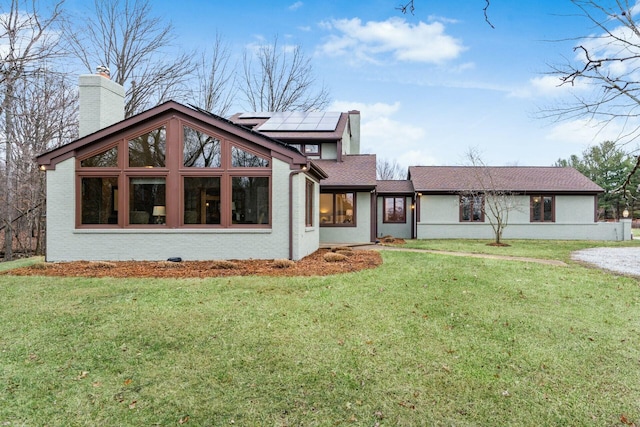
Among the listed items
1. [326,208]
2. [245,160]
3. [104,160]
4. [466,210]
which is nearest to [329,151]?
[326,208]

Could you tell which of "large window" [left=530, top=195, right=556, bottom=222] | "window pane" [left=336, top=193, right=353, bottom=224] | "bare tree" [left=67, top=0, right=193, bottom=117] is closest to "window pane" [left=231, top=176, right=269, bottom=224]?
"window pane" [left=336, top=193, right=353, bottom=224]

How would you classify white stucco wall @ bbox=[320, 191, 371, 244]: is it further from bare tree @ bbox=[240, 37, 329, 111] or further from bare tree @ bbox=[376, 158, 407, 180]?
bare tree @ bbox=[376, 158, 407, 180]

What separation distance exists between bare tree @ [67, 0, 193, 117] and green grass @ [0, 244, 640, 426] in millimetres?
15160

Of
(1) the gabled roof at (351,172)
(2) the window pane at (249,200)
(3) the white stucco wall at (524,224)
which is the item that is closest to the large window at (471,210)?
(3) the white stucco wall at (524,224)

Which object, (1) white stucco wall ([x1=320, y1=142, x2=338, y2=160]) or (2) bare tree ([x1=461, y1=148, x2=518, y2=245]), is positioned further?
(2) bare tree ([x1=461, y1=148, x2=518, y2=245])

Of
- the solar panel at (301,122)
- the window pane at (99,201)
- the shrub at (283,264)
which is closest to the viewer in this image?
the shrub at (283,264)

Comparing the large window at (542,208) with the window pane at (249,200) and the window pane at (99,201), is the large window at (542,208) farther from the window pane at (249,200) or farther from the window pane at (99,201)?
the window pane at (99,201)

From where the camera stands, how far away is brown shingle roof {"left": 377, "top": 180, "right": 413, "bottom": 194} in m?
19.4

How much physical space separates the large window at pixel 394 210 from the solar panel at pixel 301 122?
5.26 metres

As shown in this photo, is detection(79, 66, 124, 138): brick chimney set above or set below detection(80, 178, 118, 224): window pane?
above

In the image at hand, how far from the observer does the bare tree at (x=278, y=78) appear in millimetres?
27125

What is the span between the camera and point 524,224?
1869cm

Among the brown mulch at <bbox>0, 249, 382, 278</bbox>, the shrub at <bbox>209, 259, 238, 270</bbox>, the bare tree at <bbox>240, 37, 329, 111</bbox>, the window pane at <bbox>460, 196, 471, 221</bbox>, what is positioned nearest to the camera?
the brown mulch at <bbox>0, 249, 382, 278</bbox>

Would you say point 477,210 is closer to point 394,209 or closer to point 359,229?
point 394,209
